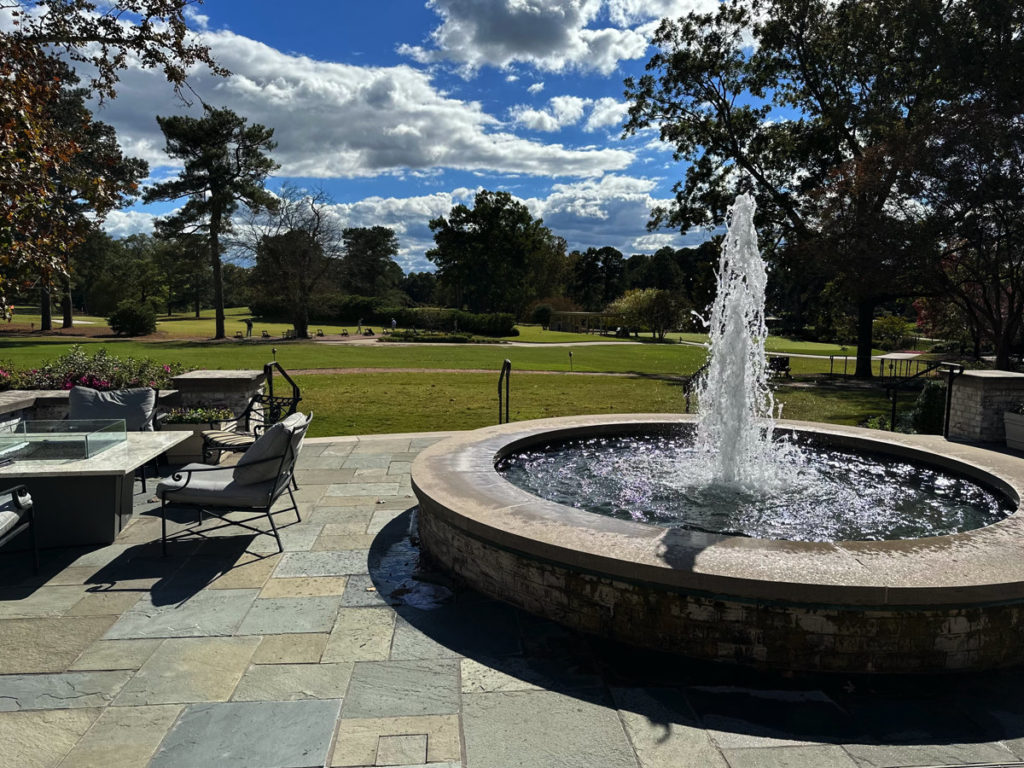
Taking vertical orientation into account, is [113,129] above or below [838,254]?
above

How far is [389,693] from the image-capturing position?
311 centimetres

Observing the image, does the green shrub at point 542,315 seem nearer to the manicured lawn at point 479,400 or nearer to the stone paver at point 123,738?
the manicured lawn at point 479,400

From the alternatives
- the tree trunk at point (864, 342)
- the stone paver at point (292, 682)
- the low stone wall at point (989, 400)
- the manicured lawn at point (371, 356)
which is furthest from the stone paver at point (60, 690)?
the tree trunk at point (864, 342)

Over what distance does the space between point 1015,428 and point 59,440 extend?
35.7ft

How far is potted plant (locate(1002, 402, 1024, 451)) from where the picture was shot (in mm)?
8492

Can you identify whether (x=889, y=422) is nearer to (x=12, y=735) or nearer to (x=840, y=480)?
(x=840, y=480)

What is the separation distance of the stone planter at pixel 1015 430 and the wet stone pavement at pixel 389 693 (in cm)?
671

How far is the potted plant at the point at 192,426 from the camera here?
7.71 m

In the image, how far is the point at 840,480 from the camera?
6488mm

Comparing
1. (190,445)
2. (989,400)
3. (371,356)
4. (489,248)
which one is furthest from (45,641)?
(489,248)

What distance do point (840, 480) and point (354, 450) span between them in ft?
19.5

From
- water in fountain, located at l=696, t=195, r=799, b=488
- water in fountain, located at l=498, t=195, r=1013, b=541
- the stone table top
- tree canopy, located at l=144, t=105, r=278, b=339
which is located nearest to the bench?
water in fountain, located at l=498, t=195, r=1013, b=541

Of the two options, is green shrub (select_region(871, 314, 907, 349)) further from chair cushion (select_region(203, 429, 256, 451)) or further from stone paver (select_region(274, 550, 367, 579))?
stone paver (select_region(274, 550, 367, 579))

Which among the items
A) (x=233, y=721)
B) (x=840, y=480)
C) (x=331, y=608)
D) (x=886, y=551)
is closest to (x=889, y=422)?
(x=840, y=480)
